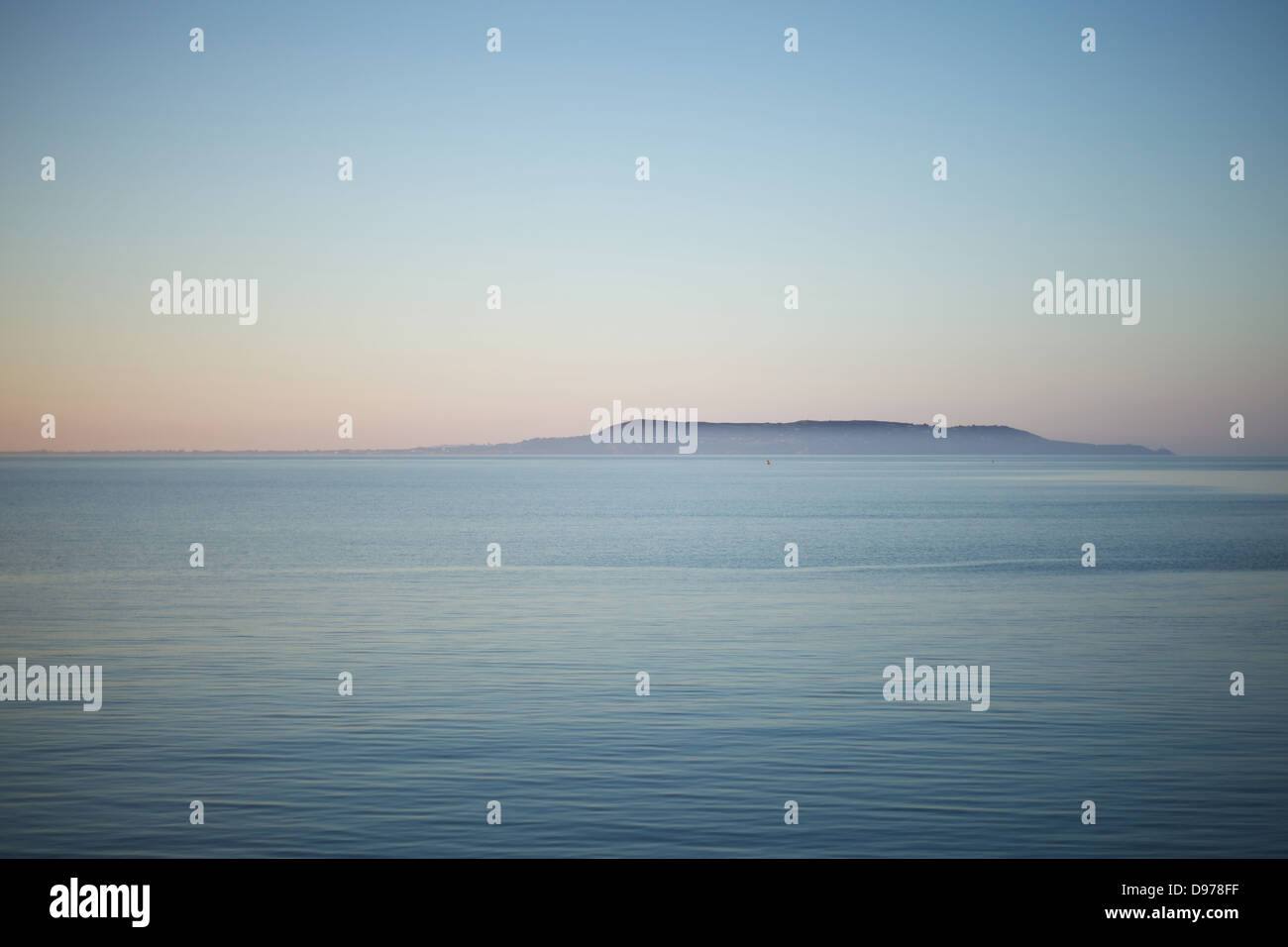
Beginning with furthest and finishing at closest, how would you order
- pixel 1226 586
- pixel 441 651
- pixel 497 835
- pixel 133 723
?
pixel 1226 586 < pixel 441 651 < pixel 133 723 < pixel 497 835

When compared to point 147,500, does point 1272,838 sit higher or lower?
lower

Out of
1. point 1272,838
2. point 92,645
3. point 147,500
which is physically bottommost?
point 1272,838

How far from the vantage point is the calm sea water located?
15469 millimetres

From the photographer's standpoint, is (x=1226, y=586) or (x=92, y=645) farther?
(x=1226, y=586)

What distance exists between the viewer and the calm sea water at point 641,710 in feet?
50.8

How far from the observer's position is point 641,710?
22469 mm
